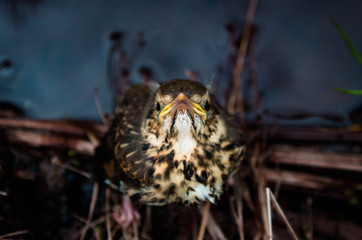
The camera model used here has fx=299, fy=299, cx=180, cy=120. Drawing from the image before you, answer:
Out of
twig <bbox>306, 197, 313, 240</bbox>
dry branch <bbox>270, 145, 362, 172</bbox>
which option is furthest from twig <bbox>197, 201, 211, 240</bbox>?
twig <bbox>306, 197, 313, 240</bbox>

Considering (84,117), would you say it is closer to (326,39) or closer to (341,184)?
(341,184)

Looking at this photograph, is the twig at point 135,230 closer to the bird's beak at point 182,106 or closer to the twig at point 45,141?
the twig at point 45,141

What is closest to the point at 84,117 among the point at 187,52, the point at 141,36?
the point at 141,36

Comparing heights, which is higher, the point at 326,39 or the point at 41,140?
the point at 326,39

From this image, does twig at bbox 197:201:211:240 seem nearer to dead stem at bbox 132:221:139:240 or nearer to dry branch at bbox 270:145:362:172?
dead stem at bbox 132:221:139:240

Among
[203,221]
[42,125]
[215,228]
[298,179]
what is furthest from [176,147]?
[42,125]

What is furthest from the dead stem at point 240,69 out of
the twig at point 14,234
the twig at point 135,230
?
the twig at point 14,234

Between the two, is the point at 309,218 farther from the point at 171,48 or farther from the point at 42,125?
the point at 42,125
